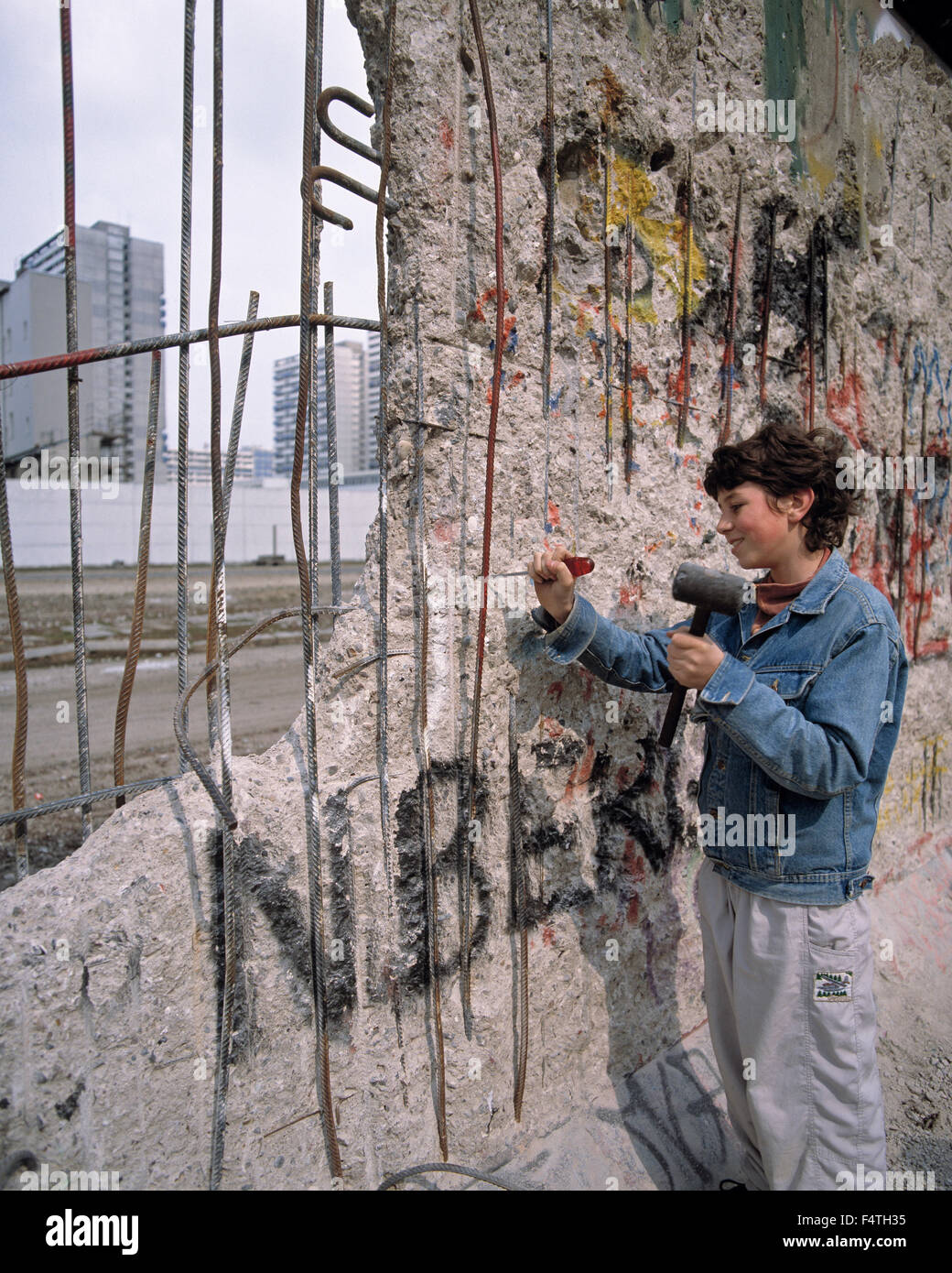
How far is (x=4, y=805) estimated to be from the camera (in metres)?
4.62

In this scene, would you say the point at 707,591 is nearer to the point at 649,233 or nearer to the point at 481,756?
the point at 481,756

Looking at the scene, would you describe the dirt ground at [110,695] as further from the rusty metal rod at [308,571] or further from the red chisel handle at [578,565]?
the red chisel handle at [578,565]

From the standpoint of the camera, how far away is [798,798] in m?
1.64

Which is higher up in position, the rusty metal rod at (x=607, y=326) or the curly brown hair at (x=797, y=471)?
the rusty metal rod at (x=607, y=326)

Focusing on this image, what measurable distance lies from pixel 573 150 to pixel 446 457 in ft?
3.18

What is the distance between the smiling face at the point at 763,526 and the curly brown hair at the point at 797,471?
0.05ft

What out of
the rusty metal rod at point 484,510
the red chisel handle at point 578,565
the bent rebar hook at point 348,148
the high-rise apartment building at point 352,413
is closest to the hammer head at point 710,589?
the red chisel handle at point 578,565

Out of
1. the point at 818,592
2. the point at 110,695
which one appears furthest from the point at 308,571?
the point at 110,695

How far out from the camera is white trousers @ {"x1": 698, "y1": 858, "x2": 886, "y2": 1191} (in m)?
1.60

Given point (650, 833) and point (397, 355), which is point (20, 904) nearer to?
point (397, 355)

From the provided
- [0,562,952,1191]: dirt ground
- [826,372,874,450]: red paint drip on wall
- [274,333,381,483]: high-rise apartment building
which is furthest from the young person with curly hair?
[274,333,381,483]: high-rise apartment building

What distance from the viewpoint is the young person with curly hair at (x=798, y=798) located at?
1.50 m

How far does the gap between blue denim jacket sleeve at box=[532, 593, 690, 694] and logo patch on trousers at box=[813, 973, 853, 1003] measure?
0.72m

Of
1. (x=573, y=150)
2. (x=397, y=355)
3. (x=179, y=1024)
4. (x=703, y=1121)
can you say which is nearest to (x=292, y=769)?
(x=179, y=1024)
